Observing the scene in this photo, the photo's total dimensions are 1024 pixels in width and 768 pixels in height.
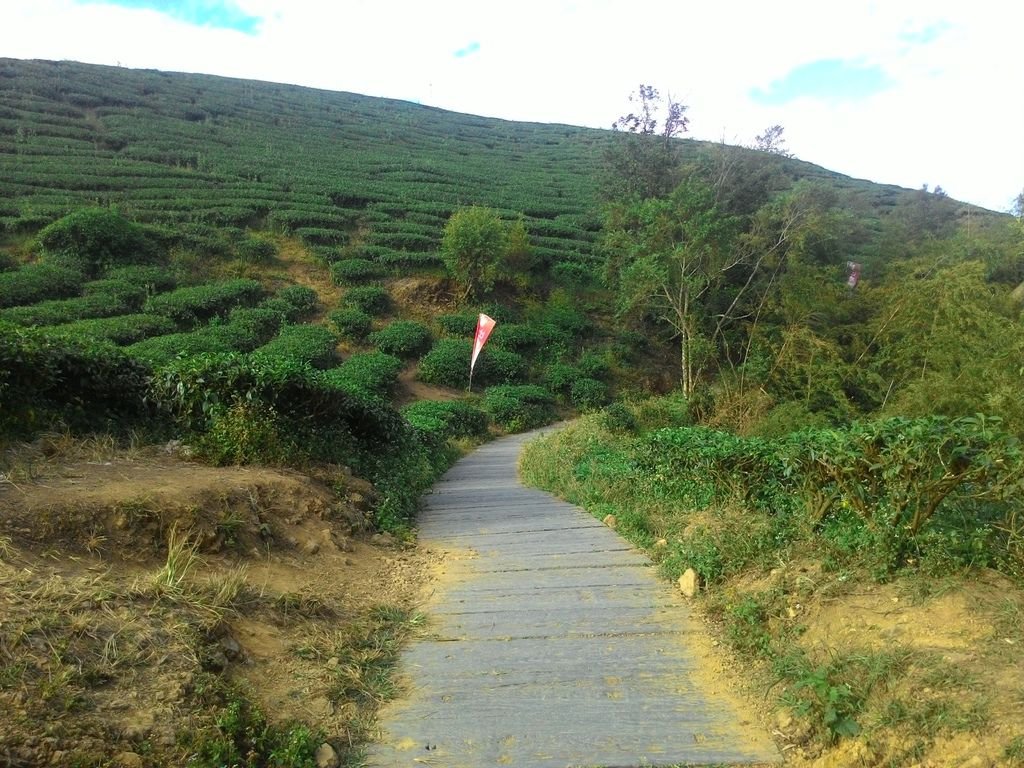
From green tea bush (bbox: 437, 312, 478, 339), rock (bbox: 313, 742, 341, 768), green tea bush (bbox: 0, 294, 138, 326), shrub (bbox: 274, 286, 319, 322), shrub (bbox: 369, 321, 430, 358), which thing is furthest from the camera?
green tea bush (bbox: 437, 312, 478, 339)

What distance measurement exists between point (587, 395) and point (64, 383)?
20.4 m

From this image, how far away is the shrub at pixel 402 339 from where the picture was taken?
24.8 meters

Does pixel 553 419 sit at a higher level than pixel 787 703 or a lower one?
lower

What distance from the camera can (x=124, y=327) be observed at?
18141 mm

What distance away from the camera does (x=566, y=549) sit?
240 inches

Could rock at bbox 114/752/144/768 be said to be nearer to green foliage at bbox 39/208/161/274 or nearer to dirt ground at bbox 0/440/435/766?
dirt ground at bbox 0/440/435/766

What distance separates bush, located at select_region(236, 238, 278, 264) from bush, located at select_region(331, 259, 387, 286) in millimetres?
2532

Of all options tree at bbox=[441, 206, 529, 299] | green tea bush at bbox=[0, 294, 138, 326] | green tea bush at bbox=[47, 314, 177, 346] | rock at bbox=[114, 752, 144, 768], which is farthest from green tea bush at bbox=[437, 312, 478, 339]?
rock at bbox=[114, 752, 144, 768]

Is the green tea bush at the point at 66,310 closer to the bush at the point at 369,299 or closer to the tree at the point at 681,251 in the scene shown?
the bush at the point at 369,299

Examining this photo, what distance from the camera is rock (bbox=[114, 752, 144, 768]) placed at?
2584 millimetres

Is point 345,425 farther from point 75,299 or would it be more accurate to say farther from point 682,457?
point 75,299

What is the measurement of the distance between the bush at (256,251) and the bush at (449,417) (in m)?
10.6

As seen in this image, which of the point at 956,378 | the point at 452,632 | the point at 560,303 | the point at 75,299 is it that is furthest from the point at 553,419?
the point at 452,632

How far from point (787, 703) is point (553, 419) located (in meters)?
20.9
